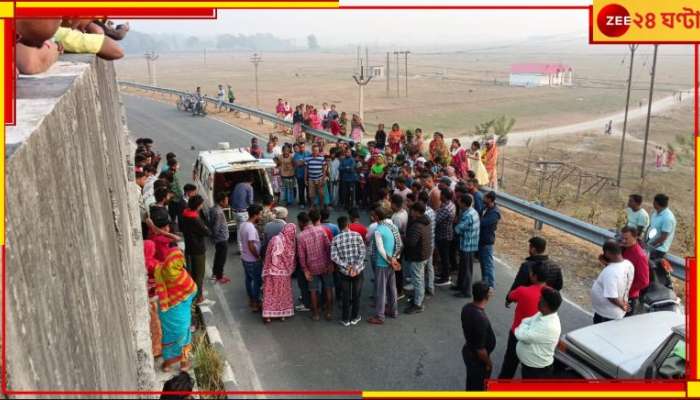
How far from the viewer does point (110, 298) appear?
437 cm

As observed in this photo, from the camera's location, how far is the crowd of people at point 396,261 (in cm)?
624

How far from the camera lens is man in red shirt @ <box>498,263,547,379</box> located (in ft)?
20.5

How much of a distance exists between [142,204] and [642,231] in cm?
792

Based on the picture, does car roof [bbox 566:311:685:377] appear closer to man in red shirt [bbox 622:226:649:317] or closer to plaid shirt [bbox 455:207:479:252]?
man in red shirt [bbox 622:226:649:317]

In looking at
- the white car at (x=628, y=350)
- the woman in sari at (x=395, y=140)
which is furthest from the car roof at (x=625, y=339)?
the woman in sari at (x=395, y=140)

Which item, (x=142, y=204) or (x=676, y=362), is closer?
(x=676, y=362)

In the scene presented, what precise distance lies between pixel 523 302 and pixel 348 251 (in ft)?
8.31

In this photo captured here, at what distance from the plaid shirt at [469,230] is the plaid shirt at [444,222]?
390mm

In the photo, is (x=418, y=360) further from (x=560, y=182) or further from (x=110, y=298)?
(x=560, y=182)

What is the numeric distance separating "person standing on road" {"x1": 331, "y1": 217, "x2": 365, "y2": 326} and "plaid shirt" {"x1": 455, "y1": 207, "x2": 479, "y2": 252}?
1.54 metres

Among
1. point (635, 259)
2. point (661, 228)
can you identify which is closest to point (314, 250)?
point (635, 259)

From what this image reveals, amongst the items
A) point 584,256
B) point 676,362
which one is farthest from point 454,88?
point 676,362

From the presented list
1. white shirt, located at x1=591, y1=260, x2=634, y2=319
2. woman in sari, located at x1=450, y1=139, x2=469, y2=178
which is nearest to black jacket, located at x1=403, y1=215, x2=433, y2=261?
white shirt, located at x1=591, y1=260, x2=634, y2=319

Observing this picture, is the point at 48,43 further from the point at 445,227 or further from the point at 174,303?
the point at 445,227
